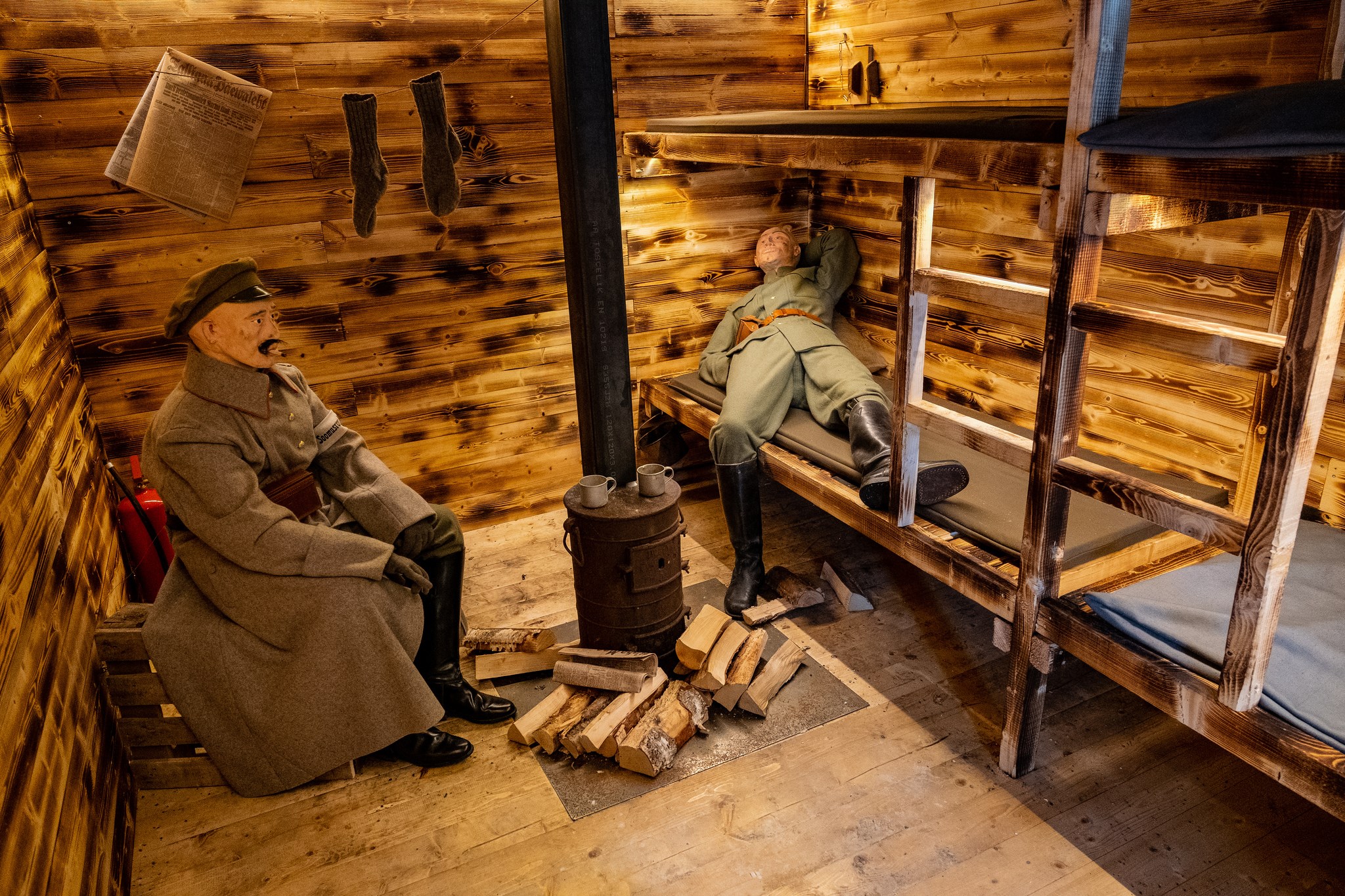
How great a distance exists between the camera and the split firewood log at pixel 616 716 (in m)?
3.07

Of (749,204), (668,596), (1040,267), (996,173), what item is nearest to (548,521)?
(668,596)

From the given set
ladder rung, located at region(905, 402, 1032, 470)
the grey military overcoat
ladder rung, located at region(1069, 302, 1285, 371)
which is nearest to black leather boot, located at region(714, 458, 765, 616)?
ladder rung, located at region(905, 402, 1032, 470)

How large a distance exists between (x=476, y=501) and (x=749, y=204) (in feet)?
7.40

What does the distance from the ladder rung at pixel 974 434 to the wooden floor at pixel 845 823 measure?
1.04m

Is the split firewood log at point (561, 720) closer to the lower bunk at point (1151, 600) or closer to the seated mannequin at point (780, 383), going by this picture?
the seated mannequin at point (780, 383)

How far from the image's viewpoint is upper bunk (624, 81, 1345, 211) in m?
1.85

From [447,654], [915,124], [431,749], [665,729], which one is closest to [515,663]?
[447,654]

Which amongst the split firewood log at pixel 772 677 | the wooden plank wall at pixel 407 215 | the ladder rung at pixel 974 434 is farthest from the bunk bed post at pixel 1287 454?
the wooden plank wall at pixel 407 215

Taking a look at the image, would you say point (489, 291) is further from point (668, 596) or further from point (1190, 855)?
point (1190, 855)

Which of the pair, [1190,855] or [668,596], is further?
[668,596]

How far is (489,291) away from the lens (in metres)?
4.59

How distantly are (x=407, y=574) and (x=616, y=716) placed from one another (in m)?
0.87

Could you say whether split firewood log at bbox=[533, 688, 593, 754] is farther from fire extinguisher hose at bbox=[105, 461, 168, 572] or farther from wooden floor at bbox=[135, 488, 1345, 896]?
fire extinguisher hose at bbox=[105, 461, 168, 572]

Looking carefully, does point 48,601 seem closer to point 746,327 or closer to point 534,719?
point 534,719
